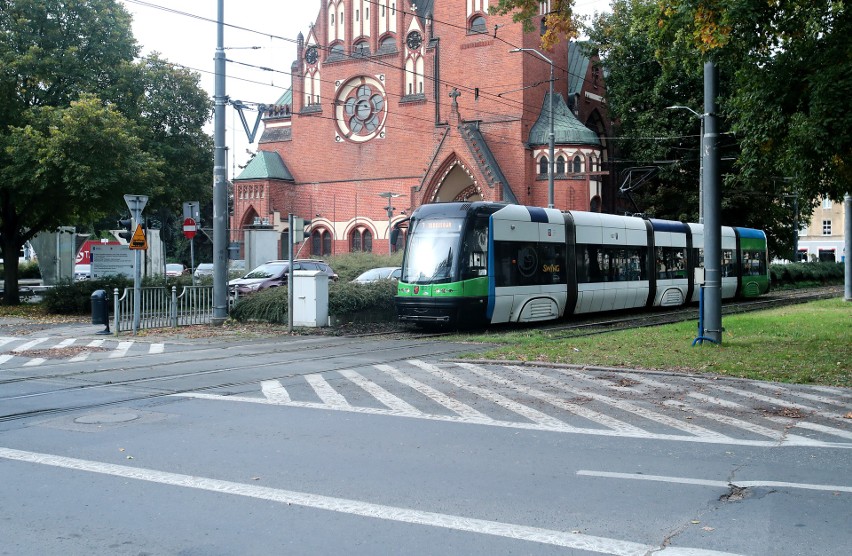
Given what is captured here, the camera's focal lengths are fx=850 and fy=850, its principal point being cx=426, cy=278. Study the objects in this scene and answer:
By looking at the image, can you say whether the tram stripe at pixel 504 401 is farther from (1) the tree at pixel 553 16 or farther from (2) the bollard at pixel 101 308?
(2) the bollard at pixel 101 308

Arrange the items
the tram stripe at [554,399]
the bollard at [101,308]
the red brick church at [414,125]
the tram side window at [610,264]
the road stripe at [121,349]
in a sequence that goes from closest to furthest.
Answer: the tram stripe at [554,399], the road stripe at [121,349], the bollard at [101,308], the tram side window at [610,264], the red brick church at [414,125]

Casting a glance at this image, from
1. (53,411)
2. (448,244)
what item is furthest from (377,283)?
(53,411)

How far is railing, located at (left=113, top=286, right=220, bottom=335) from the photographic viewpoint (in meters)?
20.4

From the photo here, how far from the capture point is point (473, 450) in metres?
7.37

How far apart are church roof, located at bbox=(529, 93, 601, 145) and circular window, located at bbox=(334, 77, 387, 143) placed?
31.5 feet

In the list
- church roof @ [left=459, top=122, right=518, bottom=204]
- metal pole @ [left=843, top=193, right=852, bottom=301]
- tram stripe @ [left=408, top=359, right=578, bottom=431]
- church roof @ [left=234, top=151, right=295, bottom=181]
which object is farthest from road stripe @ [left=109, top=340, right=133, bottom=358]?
church roof @ [left=234, top=151, right=295, bottom=181]

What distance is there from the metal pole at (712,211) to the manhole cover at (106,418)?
10030mm

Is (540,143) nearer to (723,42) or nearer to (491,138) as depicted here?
(491,138)

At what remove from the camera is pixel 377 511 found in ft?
18.2

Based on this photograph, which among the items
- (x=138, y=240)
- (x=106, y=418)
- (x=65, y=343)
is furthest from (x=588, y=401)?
(x=138, y=240)

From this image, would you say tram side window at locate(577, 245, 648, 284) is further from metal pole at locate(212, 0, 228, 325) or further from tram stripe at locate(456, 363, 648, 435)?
tram stripe at locate(456, 363, 648, 435)

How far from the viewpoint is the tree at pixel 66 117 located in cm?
2497

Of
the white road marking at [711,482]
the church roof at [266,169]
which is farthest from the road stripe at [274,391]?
the church roof at [266,169]

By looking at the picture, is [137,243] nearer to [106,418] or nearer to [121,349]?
[121,349]
